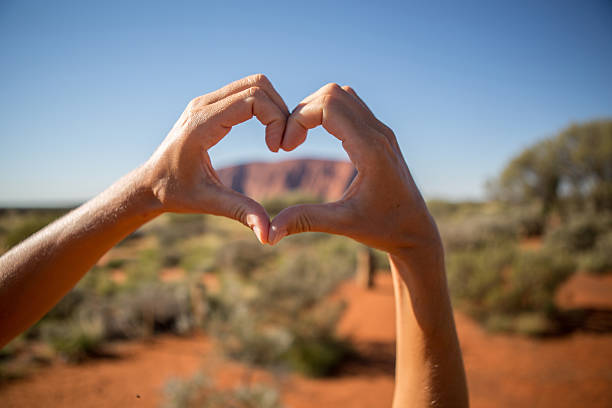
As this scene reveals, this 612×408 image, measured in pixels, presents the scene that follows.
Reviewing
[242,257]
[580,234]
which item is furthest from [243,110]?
[580,234]

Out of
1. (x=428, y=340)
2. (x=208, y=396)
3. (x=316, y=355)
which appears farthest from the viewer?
(x=316, y=355)

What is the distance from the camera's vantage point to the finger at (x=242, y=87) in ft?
4.52

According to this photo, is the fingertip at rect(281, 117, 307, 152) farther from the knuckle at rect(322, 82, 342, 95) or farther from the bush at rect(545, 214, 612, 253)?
the bush at rect(545, 214, 612, 253)

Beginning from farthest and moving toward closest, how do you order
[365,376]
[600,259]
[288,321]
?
[600,259] → [288,321] → [365,376]

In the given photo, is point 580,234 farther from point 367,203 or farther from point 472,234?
point 367,203

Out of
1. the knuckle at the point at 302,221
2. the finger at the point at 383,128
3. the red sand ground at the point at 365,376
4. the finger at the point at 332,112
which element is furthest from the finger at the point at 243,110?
the red sand ground at the point at 365,376

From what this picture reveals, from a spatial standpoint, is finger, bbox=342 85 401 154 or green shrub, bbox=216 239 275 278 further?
green shrub, bbox=216 239 275 278

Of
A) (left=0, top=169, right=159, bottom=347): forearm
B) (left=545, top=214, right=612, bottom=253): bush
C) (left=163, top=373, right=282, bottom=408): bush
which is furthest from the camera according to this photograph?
(left=545, top=214, right=612, bottom=253): bush

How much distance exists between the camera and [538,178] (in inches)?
1080

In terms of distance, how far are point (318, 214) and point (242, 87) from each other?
0.64 metres

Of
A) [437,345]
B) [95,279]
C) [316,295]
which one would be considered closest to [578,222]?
[316,295]

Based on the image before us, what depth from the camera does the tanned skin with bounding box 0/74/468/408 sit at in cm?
129

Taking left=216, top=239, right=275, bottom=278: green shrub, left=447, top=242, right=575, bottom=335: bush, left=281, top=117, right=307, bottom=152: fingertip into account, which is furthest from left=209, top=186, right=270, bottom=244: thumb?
left=216, top=239, right=275, bottom=278: green shrub

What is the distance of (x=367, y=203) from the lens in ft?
4.33
